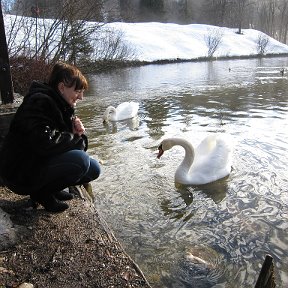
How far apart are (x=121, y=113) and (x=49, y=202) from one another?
5.93m

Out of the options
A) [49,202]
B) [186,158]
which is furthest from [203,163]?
[49,202]

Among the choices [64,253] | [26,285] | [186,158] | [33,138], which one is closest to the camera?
[26,285]

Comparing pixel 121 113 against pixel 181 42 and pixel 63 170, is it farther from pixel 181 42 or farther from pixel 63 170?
pixel 181 42

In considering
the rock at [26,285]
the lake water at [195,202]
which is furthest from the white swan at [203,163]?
the rock at [26,285]

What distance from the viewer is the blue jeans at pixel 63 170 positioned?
280 centimetres

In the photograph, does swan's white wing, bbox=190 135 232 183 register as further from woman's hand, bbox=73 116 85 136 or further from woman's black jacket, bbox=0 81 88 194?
woman's black jacket, bbox=0 81 88 194

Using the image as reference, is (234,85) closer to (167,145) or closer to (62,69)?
(167,145)

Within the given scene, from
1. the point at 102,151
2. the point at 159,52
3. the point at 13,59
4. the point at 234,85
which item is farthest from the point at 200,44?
the point at 102,151

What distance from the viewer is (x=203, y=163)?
16.1 ft

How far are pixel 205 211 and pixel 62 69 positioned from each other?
2.18 m

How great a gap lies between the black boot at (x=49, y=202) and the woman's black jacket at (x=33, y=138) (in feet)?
0.61

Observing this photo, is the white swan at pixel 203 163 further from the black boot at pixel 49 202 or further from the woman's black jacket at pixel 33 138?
the woman's black jacket at pixel 33 138

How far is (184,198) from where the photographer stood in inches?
173

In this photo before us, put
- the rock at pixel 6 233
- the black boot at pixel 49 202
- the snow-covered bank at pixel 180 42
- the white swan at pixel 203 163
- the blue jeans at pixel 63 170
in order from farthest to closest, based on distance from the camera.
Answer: the snow-covered bank at pixel 180 42 → the white swan at pixel 203 163 → the black boot at pixel 49 202 → the blue jeans at pixel 63 170 → the rock at pixel 6 233
